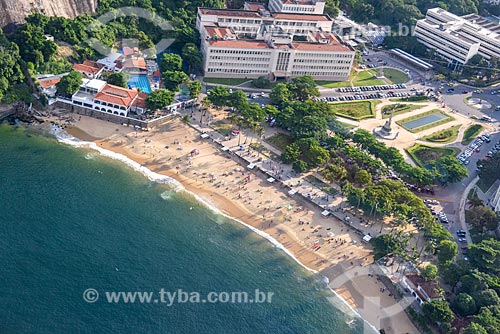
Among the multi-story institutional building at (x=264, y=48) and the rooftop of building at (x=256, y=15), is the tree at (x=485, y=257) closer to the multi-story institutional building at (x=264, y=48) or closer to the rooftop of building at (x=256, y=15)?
the multi-story institutional building at (x=264, y=48)

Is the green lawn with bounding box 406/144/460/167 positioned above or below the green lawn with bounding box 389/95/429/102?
below

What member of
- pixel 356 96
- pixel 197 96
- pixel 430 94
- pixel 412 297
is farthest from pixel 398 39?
pixel 412 297

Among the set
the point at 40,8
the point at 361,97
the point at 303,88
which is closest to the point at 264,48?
the point at 303,88

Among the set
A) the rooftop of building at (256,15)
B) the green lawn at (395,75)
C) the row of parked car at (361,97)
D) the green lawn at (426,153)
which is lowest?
the green lawn at (426,153)

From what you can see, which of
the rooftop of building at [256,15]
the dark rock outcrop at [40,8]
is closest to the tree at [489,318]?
the rooftop of building at [256,15]

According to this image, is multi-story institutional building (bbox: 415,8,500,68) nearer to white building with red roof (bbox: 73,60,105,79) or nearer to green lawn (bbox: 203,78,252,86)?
green lawn (bbox: 203,78,252,86)

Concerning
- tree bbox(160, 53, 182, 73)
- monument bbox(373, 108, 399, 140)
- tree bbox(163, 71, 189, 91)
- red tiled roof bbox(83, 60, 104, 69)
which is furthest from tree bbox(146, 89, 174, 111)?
monument bbox(373, 108, 399, 140)

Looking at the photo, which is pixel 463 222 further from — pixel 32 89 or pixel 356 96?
pixel 32 89
